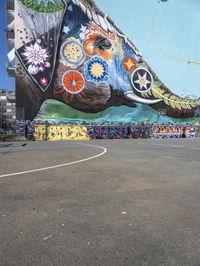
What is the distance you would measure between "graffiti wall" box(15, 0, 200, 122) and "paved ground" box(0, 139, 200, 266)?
25.8 m

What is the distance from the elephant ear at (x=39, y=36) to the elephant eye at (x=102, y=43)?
17.9 ft

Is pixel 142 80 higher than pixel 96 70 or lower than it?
lower

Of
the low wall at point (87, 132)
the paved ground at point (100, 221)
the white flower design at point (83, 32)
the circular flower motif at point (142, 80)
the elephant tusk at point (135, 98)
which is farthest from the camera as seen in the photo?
the circular flower motif at point (142, 80)

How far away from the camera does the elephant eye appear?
113 feet

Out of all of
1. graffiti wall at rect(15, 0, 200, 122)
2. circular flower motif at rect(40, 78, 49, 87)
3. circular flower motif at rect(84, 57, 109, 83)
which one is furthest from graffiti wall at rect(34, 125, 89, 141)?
circular flower motif at rect(84, 57, 109, 83)

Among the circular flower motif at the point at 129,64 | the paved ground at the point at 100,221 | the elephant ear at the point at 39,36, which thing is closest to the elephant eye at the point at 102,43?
the circular flower motif at the point at 129,64

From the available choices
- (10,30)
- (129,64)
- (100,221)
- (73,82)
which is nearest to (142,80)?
(129,64)

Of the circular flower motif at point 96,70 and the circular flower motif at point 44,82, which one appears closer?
the circular flower motif at point 44,82

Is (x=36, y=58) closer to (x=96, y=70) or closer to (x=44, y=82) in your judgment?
(x=44, y=82)

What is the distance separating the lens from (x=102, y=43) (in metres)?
34.7

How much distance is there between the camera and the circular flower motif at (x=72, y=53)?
107ft

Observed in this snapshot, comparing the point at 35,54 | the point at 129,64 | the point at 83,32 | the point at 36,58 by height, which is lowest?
the point at 36,58

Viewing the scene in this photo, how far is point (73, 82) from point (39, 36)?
706cm

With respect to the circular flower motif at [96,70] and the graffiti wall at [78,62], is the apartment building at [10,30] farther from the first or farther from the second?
the circular flower motif at [96,70]
